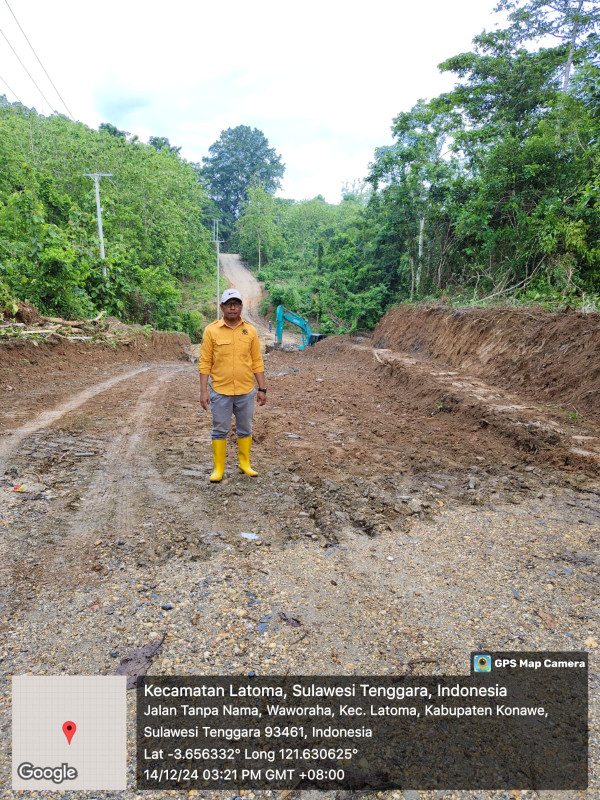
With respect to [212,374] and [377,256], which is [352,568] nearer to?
[212,374]

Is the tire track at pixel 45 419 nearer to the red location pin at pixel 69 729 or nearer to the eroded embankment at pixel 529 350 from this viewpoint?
the red location pin at pixel 69 729

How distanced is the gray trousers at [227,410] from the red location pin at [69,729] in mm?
2592

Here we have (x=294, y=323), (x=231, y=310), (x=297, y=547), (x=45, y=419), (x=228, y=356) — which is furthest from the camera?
(x=294, y=323)

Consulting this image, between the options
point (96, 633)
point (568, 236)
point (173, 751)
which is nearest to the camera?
point (173, 751)

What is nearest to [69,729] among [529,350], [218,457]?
[218,457]

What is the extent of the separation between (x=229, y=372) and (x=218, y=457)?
882 mm

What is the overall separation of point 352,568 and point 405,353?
41.7ft

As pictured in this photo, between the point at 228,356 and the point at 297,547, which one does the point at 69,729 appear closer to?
the point at 297,547

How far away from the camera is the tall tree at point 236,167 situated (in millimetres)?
67438

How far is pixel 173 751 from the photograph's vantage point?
1.73 meters

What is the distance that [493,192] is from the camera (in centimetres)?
1290

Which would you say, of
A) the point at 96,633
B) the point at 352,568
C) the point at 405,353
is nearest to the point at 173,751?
the point at 96,633

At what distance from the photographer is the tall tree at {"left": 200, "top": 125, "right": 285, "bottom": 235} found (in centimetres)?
6744

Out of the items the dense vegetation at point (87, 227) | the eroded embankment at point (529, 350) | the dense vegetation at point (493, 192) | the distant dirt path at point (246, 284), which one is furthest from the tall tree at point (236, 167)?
the eroded embankment at point (529, 350)
